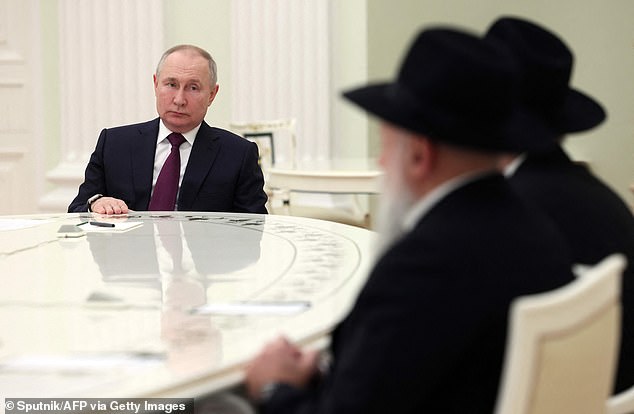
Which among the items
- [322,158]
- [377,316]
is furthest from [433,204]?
[322,158]

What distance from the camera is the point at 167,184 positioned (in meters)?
3.70

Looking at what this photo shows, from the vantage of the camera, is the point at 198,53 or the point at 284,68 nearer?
the point at 198,53

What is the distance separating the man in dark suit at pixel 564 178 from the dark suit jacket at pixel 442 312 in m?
0.59

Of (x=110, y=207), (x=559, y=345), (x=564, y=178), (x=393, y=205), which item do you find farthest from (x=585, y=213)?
(x=110, y=207)

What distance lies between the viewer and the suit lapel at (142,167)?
12.1 feet

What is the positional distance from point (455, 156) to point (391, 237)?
0.18 metres

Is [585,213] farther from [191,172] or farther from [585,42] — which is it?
[585,42]

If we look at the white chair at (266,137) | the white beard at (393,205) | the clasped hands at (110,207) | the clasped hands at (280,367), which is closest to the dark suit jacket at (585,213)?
the white beard at (393,205)

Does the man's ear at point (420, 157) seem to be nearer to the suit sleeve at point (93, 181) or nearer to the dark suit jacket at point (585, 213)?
the dark suit jacket at point (585, 213)

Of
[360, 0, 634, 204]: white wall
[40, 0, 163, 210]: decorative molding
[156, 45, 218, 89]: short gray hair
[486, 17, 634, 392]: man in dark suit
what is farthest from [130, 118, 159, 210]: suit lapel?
[360, 0, 634, 204]: white wall

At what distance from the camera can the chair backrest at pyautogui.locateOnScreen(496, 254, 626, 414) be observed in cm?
120

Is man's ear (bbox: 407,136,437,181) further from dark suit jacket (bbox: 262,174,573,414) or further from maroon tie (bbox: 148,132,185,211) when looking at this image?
maroon tie (bbox: 148,132,185,211)

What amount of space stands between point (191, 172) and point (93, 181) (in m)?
0.39

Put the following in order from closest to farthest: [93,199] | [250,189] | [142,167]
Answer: [93,199] → [142,167] → [250,189]
